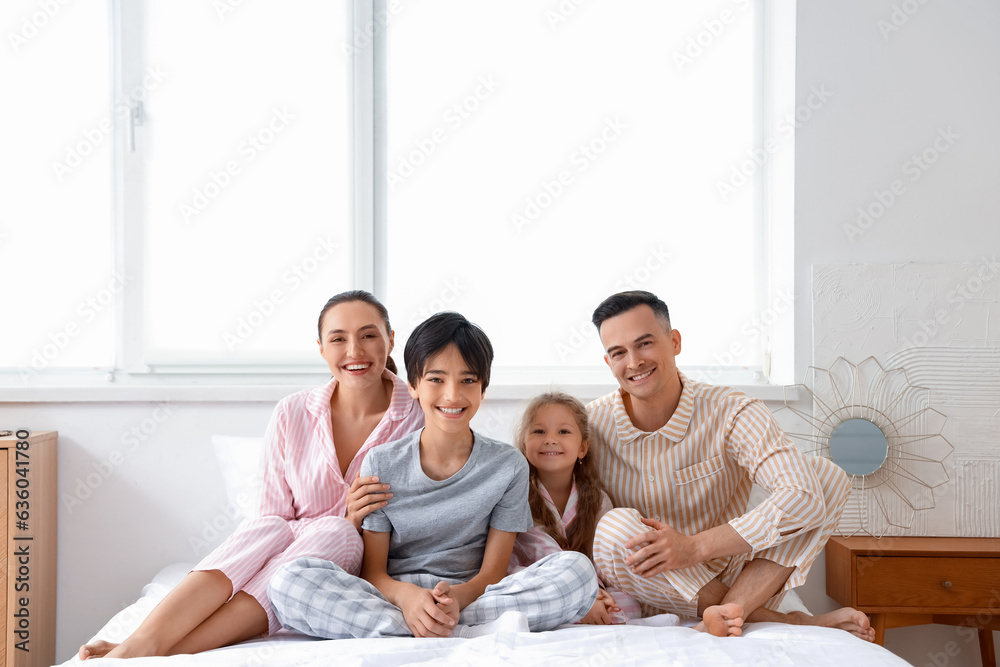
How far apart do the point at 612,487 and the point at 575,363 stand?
0.64 metres

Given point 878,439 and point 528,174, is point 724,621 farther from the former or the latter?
point 528,174

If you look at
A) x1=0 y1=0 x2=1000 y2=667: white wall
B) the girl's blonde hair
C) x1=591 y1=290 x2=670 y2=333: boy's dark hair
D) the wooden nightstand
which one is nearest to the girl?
the girl's blonde hair

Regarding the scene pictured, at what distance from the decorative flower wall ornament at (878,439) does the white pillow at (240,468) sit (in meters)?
1.48

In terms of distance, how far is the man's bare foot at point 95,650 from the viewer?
112 cm

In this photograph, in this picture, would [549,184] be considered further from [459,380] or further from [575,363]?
[459,380]

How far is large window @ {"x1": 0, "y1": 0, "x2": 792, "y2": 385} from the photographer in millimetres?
2096

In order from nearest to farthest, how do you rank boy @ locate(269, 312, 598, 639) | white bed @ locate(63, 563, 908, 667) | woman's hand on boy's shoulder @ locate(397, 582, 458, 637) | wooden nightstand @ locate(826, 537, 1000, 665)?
white bed @ locate(63, 563, 908, 667)
woman's hand on boy's shoulder @ locate(397, 582, 458, 637)
boy @ locate(269, 312, 598, 639)
wooden nightstand @ locate(826, 537, 1000, 665)

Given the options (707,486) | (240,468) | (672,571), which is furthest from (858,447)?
(240,468)

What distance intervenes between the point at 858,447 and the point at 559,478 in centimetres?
91

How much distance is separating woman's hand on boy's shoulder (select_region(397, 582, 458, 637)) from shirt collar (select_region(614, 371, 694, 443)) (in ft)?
1.81

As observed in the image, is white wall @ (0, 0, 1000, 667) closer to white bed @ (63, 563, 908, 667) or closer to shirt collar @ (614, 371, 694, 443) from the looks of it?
shirt collar @ (614, 371, 694, 443)

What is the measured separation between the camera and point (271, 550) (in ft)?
4.29

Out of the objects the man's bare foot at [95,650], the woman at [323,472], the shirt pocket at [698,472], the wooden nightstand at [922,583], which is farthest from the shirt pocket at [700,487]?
the man's bare foot at [95,650]

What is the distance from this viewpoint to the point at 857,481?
76.5 inches
